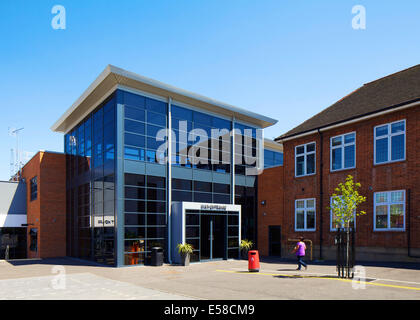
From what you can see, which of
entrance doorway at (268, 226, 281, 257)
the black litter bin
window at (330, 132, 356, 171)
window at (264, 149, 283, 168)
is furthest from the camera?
window at (264, 149, 283, 168)

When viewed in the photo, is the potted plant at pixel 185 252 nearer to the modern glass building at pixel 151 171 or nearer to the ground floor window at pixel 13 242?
the modern glass building at pixel 151 171

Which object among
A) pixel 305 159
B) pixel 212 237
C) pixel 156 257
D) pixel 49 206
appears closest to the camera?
pixel 156 257

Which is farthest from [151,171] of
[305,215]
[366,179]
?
[366,179]

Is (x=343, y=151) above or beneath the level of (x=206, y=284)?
above

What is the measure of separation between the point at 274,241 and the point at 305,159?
6.67m

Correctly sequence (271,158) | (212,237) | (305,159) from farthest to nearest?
(271,158)
(305,159)
(212,237)

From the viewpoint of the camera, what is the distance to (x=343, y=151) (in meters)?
21.7

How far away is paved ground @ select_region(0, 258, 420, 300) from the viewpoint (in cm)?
1080

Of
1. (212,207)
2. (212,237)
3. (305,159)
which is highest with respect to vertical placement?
(305,159)

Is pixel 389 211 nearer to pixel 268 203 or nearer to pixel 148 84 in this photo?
pixel 268 203

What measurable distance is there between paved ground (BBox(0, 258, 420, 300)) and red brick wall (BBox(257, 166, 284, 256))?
872cm

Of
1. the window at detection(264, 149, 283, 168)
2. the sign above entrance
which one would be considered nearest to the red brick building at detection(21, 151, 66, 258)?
the sign above entrance

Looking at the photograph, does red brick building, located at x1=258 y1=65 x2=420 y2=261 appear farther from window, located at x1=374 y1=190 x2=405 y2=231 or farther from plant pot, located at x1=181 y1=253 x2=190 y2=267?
plant pot, located at x1=181 y1=253 x2=190 y2=267

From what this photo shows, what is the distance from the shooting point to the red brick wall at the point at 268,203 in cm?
2602
